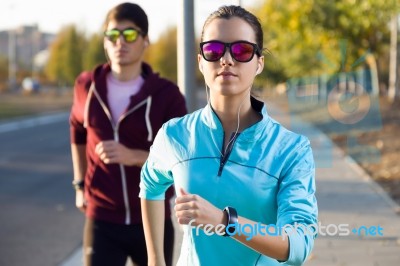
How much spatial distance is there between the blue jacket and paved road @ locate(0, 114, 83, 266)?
481 cm

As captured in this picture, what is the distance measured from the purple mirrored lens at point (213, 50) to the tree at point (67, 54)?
7397 centimetres

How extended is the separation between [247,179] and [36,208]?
7860mm

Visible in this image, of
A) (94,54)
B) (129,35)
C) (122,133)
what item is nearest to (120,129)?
(122,133)

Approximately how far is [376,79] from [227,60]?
22.5 m

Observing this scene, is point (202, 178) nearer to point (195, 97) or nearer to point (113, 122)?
point (113, 122)

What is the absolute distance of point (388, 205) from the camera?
9172mm

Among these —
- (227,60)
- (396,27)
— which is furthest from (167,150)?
(396,27)

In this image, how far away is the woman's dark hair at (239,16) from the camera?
2188mm

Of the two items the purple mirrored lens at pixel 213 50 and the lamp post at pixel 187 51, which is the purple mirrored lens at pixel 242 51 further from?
the lamp post at pixel 187 51

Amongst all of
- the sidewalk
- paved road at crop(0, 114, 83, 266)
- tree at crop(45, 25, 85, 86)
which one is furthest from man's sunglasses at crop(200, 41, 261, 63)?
tree at crop(45, 25, 85, 86)

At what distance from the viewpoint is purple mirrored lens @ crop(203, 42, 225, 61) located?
2170 mm

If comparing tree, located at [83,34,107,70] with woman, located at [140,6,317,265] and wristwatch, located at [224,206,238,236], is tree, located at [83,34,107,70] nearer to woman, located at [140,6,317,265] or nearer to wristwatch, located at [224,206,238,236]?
woman, located at [140,6,317,265]

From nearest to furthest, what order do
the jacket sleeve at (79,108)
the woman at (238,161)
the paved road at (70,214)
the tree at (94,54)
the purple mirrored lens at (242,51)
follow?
1. the woman at (238,161)
2. the purple mirrored lens at (242,51)
3. the jacket sleeve at (79,108)
4. the paved road at (70,214)
5. the tree at (94,54)

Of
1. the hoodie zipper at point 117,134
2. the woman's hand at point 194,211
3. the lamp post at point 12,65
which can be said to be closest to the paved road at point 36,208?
the hoodie zipper at point 117,134
